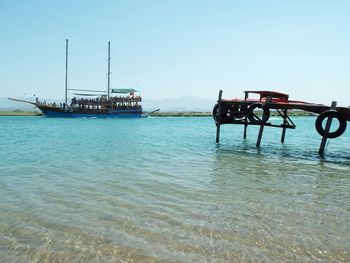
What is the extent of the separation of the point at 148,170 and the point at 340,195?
719 centimetres

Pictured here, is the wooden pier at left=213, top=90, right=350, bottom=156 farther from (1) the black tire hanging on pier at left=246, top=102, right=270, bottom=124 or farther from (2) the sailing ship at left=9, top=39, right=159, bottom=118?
(2) the sailing ship at left=9, top=39, right=159, bottom=118

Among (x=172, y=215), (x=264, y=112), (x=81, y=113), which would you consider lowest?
(x=172, y=215)

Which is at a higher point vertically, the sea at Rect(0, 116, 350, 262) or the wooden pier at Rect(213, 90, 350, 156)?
the wooden pier at Rect(213, 90, 350, 156)

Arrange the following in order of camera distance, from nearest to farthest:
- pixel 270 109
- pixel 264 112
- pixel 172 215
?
pixel 172 215
pixel 264 112
pixel 270 109

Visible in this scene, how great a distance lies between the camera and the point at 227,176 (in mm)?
13125

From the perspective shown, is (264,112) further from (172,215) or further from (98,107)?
(98,107)

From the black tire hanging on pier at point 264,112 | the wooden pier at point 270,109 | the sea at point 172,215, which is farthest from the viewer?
the black tire hanging on pier at point 264,112

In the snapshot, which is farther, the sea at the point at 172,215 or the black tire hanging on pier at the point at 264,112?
the black tire hanging on pier at the point at 264,112

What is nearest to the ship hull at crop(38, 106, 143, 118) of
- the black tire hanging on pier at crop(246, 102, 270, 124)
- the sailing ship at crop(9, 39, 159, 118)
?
the sailing ship at crop(9, 39, 159, 118)

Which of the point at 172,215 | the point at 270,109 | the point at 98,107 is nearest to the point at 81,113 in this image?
the point at 98,107

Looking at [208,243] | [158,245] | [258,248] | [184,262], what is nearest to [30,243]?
[158,245]

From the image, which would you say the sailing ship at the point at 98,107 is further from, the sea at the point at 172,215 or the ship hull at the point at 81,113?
the sea at the point at 172,215

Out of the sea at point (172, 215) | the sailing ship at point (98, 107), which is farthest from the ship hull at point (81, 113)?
the sea at point (172, 215)

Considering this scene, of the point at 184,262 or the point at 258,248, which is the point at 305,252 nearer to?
the point at 258,248
